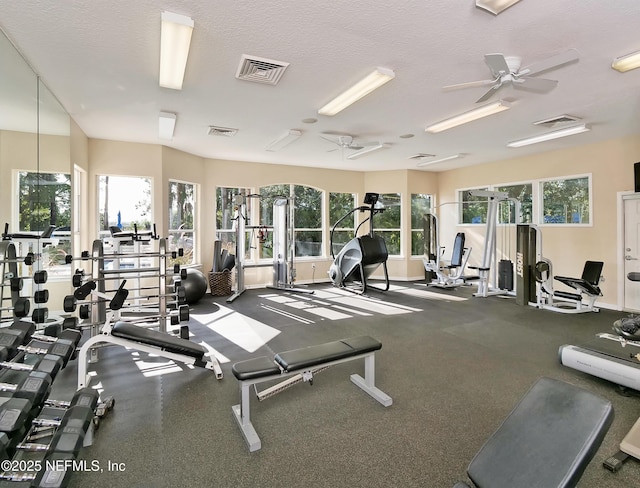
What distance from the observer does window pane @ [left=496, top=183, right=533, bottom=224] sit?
661 cm

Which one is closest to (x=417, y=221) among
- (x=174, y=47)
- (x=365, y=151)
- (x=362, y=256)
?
(x=362, y=256)

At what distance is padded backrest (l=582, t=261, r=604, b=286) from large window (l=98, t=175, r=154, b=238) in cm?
703

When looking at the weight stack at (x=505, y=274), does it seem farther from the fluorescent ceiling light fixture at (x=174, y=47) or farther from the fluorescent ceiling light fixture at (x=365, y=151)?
the fluorescent ceiling light fixture at (x=174, y=47)

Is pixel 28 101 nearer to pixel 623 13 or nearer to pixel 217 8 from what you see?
pixel 217 8

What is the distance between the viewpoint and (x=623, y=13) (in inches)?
86.9

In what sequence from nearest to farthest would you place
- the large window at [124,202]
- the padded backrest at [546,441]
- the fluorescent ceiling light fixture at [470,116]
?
the padded backrest at [546,441], the fluorescent ceiling light fixture at [470,116], the large window at [124,202]

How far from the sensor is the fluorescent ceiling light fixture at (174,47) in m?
2.22

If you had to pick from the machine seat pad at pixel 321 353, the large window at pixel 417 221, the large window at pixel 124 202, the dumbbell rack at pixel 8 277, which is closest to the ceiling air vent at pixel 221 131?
the large window at pixel 124 202

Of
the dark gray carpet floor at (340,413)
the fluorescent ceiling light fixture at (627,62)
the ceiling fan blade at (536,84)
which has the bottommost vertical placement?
the dark gray carpet floor at (340,413)

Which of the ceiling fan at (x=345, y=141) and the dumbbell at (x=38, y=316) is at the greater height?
the ceiling fan at (x=345, y=141)

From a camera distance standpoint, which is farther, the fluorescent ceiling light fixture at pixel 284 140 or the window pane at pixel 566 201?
the window pane at pixel 566 201

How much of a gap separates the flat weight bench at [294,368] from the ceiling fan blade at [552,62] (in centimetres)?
250

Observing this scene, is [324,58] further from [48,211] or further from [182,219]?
[182,219]

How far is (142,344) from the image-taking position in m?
2.70
